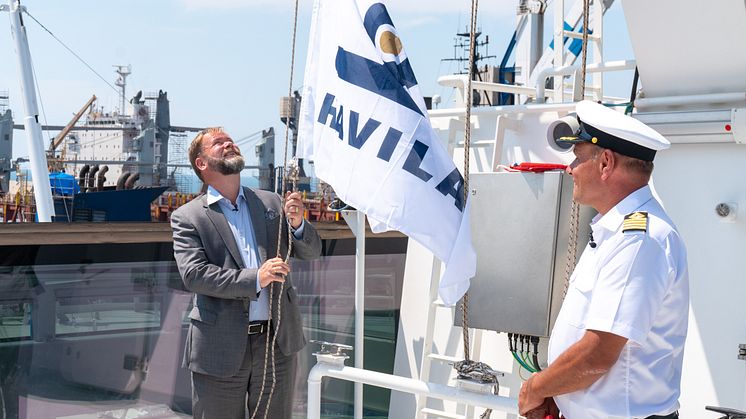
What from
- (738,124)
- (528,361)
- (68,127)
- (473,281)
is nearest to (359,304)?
(473,281)

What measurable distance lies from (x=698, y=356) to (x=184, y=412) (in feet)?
8.04

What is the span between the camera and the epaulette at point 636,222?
215cm

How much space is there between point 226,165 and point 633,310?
205 centimetres

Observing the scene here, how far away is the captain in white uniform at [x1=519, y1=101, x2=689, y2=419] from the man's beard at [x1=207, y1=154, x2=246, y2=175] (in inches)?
68.8

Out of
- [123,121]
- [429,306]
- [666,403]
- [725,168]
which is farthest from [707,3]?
[123,121]

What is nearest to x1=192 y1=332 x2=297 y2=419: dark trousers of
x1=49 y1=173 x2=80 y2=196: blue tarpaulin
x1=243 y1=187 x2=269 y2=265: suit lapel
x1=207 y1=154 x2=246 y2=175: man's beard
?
x1=243 y1=187 x2=269 y2=265: suit lapel

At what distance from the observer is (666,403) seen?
224cm

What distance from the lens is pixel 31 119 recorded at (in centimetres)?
1845

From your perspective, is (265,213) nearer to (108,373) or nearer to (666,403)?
(108,373)

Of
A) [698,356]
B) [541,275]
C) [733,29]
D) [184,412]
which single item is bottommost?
[184,412]

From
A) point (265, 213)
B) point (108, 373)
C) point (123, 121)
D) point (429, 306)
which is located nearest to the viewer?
point (265, 213)

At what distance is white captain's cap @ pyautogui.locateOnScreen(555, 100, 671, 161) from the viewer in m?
2.22

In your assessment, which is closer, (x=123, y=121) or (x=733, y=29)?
(x=733, y=29)

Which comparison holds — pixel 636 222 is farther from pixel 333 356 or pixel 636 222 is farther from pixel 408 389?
pixel 333 356
